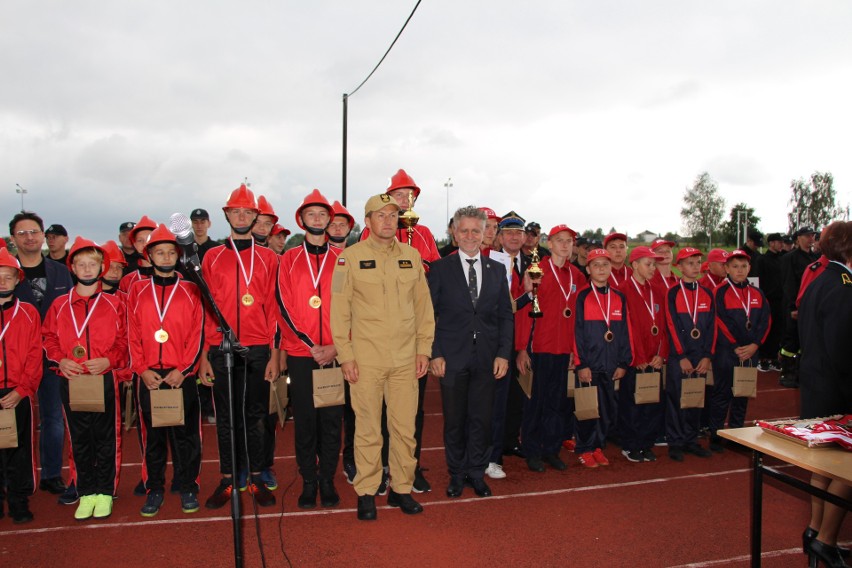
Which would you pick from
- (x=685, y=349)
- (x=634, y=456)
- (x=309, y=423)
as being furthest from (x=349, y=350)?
(x=685, y=349)

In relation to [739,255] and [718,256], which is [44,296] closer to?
[739,255]

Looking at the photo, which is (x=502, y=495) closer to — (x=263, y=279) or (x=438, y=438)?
(x=438, y=438)

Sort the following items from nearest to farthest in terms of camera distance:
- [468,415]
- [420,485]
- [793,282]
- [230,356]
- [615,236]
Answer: [230,356] → [468,415] → [420,485] → [615,236] → [793,282]

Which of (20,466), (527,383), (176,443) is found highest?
(527,383)

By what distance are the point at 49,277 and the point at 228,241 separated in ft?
6.84

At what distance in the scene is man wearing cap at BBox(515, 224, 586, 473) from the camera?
5.55 metres

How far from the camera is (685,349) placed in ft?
19.1

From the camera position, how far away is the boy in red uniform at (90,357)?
4449 millimetres

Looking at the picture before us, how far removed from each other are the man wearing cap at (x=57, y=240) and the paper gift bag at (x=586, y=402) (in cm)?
613

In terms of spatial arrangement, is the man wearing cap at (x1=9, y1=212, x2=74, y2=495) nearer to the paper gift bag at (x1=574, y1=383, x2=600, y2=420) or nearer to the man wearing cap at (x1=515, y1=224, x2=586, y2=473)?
the man wearing cap at (x1=515, y1=224, x2=586, y2=473)

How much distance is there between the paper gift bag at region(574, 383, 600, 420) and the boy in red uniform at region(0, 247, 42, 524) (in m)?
4.70

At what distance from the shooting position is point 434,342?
191 inches

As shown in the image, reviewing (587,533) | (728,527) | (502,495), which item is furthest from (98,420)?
(728,527)

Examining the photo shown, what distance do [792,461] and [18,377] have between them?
209 inches
